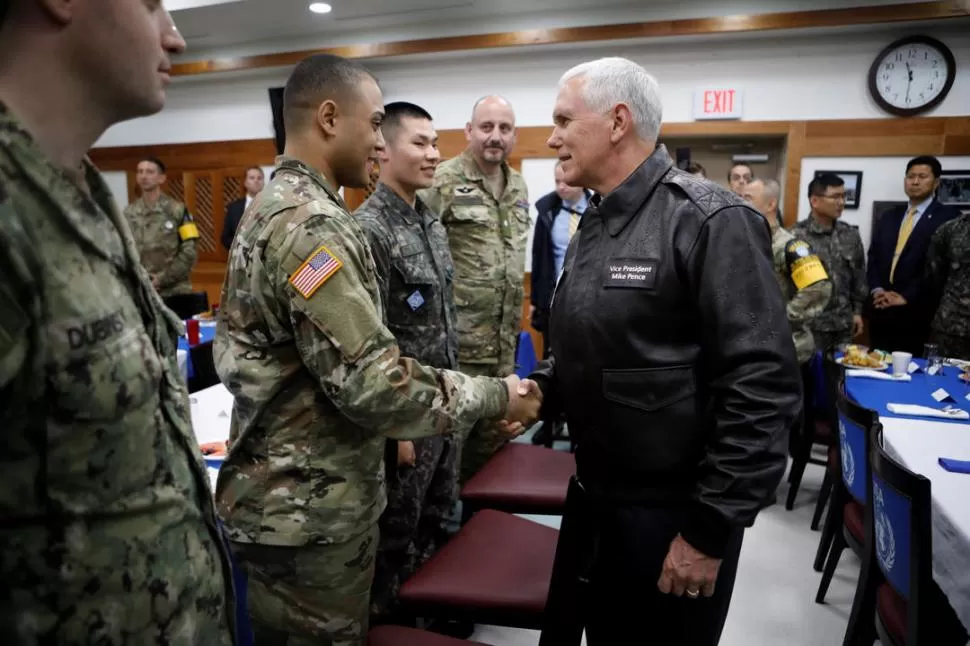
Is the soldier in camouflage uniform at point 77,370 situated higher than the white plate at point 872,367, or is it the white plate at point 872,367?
the soldier in camouflage uniform at point 77,370

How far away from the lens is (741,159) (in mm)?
5578

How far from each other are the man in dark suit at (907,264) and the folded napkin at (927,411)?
248 cm

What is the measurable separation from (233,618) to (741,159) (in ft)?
18.7

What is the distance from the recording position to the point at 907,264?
182 inches

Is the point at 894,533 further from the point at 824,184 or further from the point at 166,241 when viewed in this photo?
the point at 166,241

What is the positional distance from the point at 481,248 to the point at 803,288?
1768mm

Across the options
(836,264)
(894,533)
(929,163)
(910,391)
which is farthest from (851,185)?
(894,533)

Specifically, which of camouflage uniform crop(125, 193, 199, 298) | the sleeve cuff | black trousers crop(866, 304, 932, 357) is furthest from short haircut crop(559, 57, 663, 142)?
camouflage uniform crop(125, 193, 199, 298)

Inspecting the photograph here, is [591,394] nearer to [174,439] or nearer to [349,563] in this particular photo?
[349,563]

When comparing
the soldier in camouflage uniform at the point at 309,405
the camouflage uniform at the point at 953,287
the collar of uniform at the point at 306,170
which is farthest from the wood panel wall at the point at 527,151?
the soldier in camouflage uniform at the point at 309,405

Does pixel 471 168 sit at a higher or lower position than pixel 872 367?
higher

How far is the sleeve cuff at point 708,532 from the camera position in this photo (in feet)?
3.98

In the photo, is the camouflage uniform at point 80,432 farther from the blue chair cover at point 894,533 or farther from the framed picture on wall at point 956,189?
the framed picture on wall at point 956,189

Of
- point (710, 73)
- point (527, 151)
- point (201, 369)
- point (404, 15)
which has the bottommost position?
point (201, 369)
